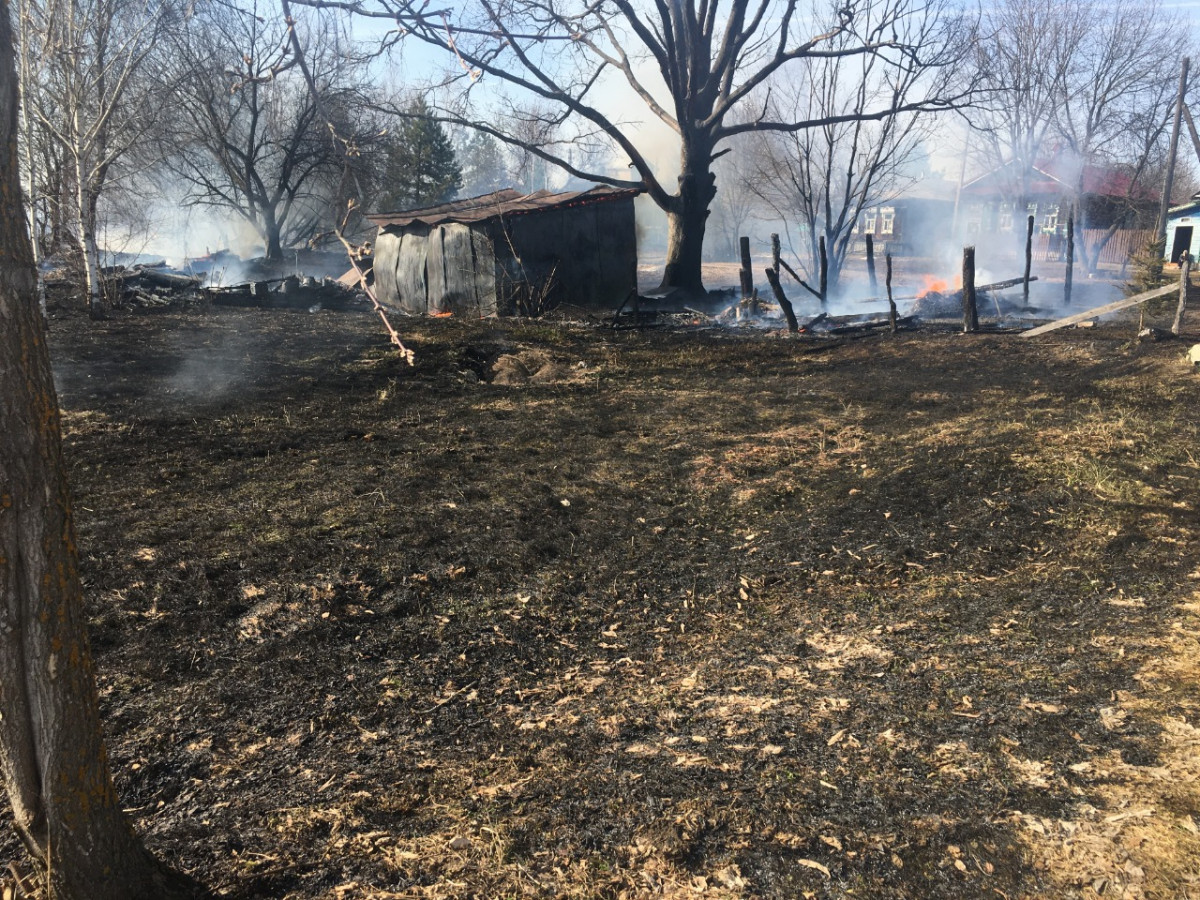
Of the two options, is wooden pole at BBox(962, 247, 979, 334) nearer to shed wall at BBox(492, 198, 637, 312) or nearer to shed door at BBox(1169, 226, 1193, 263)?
shed wall at BBox(492, 198, 637, 312)

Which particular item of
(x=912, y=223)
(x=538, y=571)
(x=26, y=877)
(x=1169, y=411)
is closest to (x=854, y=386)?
(x=1169, y=411)

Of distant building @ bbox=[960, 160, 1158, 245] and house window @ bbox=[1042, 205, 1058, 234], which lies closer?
distant building @ bbox=[960, 160, 1158, 245]

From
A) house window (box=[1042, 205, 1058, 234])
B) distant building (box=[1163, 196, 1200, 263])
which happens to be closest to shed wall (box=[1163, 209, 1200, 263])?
distant building (box=[1163, 196, 1200, 263])

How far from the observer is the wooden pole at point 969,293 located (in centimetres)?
1494

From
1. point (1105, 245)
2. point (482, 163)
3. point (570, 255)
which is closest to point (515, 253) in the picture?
point (570, 255)

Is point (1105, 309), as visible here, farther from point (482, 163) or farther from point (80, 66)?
point (482, 163)

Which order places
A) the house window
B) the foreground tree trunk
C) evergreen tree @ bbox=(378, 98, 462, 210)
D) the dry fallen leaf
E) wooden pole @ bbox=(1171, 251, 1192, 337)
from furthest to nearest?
the house window → evergreen tree @ bbox=(378, 98, 462, 210) → wooden pole @ bbox=(1171, 251, 1192, 337) → the dry fallen leaf → the foreground tree trunk

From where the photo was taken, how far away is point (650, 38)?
20.7 metres

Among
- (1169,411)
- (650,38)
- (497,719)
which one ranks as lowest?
(497,719)

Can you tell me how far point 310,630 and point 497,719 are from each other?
4.73 feet

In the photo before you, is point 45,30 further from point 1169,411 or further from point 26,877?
point 1169,411

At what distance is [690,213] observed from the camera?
2133cm

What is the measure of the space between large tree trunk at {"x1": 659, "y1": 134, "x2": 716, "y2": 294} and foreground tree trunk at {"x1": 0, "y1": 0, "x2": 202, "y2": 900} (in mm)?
19945

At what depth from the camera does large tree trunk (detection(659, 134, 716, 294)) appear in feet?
69.6
